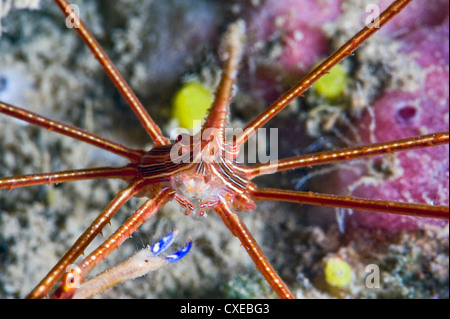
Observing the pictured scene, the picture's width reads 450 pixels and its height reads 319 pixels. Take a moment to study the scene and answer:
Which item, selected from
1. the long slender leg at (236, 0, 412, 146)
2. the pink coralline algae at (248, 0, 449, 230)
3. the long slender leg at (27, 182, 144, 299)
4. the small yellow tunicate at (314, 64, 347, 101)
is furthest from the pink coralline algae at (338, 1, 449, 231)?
the long slender leg at (27, 182, 144, 299)

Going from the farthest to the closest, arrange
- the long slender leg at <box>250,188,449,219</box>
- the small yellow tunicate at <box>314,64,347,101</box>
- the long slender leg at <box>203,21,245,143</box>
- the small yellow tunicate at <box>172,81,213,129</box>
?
the small yellow tunicate at <box>172,81,213,129</box> < the small yellow tunicate at <box>314,64,347,101</box> < the long slender leg at <box>203,21,245,143</box> < the long slender leg at <box>250,188,449,219</box>

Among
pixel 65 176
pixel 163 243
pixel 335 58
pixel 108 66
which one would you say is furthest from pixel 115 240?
pixel 335 58

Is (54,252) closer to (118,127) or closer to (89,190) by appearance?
(89,190)

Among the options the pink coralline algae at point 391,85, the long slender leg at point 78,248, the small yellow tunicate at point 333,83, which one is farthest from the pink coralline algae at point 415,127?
the long slender leg at point 78,248

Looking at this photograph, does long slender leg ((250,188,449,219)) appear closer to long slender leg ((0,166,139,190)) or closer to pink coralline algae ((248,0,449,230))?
long slender leg ((0,166,139,190))

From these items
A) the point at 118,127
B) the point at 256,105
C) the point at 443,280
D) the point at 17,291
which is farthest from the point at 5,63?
the point at 443,280

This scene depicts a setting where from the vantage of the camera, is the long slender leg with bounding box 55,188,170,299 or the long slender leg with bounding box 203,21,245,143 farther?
the long slender leg with bounding box 203,21,245,143
